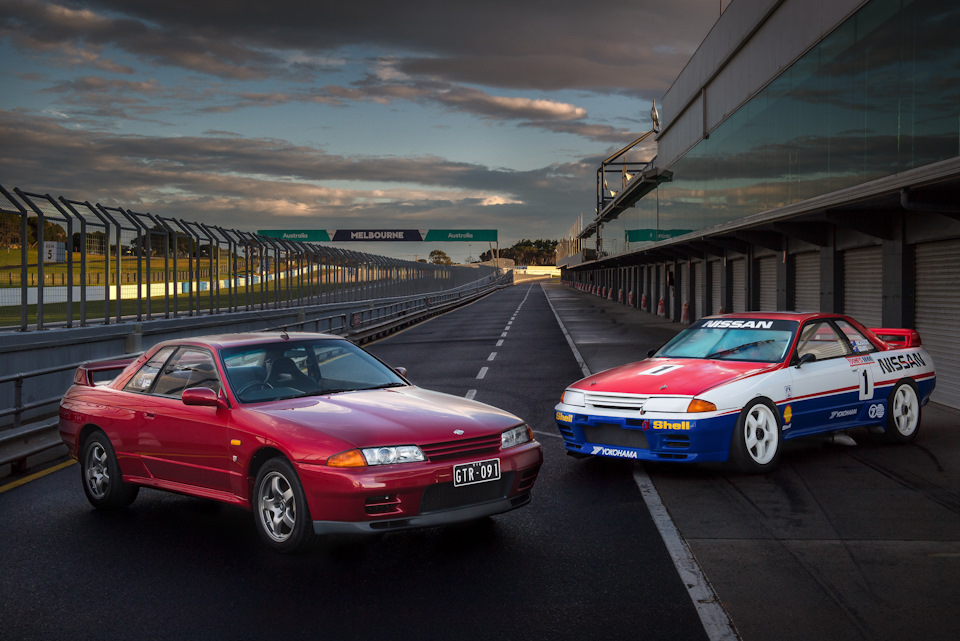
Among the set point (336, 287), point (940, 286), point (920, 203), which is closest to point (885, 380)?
point (920, 203)

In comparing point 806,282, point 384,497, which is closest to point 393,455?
point 384,497

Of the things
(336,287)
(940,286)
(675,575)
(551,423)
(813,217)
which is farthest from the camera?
(336,287)

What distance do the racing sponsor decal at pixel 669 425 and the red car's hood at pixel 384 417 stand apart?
2.00m

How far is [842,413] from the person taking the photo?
28.9 feet

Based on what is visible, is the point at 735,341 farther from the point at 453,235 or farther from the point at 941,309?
the point at 453,235

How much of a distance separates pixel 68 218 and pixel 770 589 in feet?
42.8

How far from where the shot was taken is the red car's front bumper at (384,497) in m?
5.16

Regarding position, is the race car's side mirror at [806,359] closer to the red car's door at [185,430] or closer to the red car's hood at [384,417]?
the red car's hood at [384,417]

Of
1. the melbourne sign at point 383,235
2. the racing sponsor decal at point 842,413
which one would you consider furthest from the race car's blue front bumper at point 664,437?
the melbourne sign at point 383,235

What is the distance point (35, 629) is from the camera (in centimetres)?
437

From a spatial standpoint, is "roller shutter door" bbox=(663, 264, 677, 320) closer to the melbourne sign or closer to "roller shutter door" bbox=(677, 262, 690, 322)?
"roller shutter door" bbox=(677, 262, 690, 322)

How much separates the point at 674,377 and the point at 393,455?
3.79 m

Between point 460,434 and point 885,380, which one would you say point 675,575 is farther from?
point 885,380

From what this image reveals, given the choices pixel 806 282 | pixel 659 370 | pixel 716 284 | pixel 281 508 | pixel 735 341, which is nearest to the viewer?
pixel 281 508
